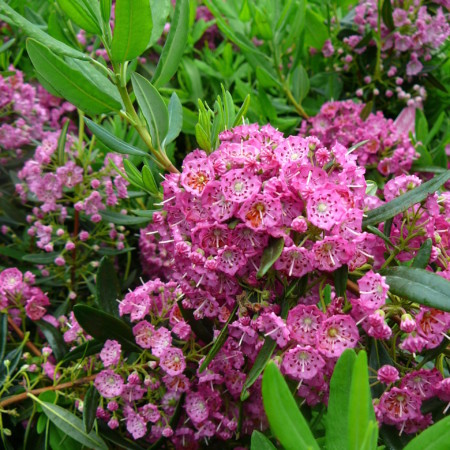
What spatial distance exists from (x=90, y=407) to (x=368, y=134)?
869mm

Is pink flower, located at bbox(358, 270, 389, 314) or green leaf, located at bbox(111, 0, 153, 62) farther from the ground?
green leaf, located at bbox(111, 0, 153, 62)

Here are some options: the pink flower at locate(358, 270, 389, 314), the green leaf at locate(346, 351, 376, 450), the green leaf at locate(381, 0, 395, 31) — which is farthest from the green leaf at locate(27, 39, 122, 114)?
the green leaf at locate(381, 0, 395, 31)

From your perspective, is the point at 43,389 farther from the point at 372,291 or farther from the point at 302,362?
the point at 372,291

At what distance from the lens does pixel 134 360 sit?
116 centimetres

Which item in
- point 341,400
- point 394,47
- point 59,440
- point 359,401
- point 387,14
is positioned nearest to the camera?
point 359,401

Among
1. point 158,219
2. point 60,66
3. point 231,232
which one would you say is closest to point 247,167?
point 231,232

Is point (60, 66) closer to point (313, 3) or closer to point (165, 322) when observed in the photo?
point (165, 322)

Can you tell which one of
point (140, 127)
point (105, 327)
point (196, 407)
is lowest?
point (196, 407)

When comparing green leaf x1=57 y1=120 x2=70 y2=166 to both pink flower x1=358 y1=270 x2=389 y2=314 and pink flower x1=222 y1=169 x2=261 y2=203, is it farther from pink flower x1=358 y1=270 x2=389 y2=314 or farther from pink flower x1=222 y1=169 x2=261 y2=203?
pink flower x1=358 y1=270 x2=389 y2=314

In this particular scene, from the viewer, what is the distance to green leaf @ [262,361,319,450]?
71 cm

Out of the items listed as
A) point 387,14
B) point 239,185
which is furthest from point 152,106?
point 387,14

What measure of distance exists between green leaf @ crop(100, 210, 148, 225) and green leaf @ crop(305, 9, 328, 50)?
0.76m

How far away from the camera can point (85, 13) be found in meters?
0.96

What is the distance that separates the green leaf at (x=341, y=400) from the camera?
76 centimetres
